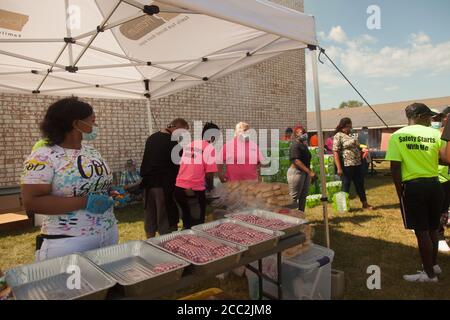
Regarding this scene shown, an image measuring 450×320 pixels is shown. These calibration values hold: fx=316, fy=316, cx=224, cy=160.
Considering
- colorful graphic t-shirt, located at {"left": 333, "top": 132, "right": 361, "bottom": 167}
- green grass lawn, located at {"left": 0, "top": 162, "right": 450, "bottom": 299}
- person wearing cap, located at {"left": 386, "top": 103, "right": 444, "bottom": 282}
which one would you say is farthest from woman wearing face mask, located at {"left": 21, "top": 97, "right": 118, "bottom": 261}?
colorful graphic t-shirt, located at {"left": 333, "top": 132, "right": 361, "bottom": 167}

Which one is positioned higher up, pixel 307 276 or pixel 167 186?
pixel 167 186

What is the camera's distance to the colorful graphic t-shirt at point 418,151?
340 cm

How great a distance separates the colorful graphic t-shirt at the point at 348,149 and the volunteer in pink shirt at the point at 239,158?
310 cm

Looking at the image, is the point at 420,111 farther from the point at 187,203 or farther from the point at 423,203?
the point at 187,203

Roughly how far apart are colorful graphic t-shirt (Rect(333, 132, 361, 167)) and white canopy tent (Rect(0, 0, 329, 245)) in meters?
3.37

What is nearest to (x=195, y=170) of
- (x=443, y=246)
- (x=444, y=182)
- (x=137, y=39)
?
(x=137, y=39)

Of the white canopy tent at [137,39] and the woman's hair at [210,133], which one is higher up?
the white canopy tent at [137,39]

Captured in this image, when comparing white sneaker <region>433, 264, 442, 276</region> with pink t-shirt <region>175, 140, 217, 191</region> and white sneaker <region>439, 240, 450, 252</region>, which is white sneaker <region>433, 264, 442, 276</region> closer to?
white sneaker <region>439, 240, 450, 252</region>

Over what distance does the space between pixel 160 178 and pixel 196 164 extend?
0.58 m

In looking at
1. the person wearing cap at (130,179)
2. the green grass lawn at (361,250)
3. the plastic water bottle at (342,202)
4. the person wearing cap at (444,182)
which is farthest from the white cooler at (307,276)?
the person wearing cap at (130,179)

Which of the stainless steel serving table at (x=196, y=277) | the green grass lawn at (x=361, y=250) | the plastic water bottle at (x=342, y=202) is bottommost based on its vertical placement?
the green grass lawn at (x=361, y=250)

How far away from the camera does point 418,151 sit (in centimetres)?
341

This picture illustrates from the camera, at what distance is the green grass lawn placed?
11.7 ft

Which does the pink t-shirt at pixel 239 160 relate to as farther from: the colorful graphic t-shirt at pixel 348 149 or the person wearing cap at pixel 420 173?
the colorful graphic t-shirt at pixel 348 149
